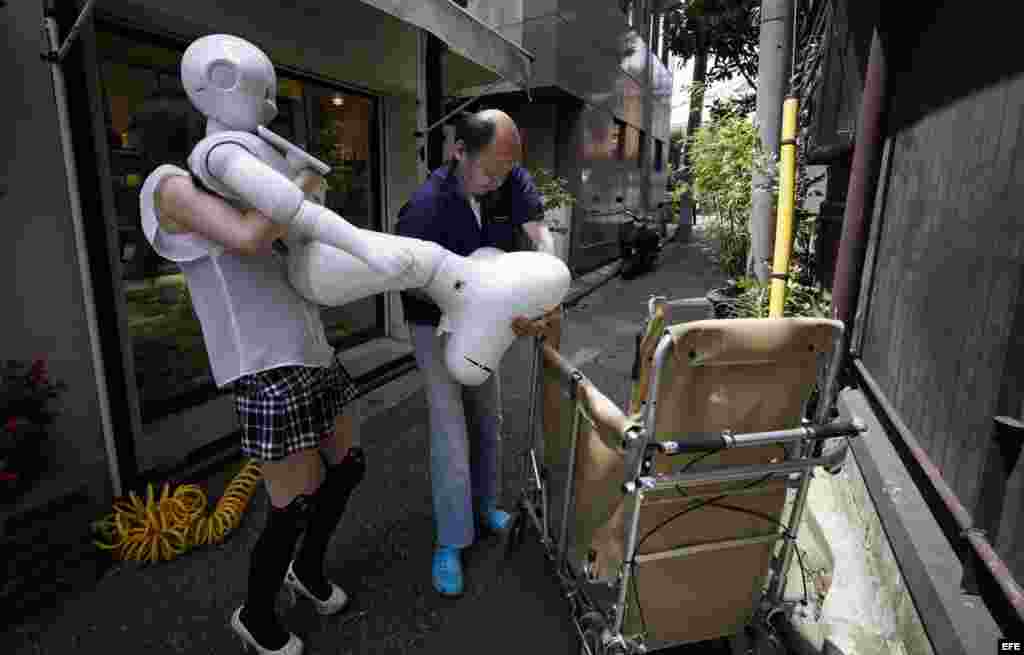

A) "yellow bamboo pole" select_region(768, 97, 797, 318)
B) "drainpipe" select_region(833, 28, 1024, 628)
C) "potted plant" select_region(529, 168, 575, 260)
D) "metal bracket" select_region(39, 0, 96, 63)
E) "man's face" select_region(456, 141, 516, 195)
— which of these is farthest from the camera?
"potted plant" select_region(529, 168, 575, 260)

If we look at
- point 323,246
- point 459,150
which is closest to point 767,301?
point 459,150

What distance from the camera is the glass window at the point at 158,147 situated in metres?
3.68

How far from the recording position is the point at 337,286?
1879mm

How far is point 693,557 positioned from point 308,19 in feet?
14.7

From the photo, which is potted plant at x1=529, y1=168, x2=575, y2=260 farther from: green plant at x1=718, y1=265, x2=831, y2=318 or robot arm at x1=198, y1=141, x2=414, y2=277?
robot arm at x1=198, y1=141, x2=414, y2=277

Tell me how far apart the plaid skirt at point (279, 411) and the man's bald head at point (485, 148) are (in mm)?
987

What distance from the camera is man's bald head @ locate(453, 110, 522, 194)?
221 centimetres

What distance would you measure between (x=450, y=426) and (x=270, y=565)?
0.85m

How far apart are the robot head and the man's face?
780 mm

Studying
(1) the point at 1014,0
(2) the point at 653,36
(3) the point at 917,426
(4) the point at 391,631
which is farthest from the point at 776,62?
(2) the point at 653,36

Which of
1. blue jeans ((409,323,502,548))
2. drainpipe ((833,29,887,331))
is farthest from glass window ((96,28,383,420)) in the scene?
drainpipe ((833,29,887,331))

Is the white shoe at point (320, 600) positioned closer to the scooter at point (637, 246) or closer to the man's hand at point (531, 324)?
the man's hand at point (531, 324)

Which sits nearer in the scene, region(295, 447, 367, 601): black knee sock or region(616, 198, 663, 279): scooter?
region(295, 447, 367, 601): black knee sock

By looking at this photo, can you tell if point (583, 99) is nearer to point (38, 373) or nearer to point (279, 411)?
point (38, 373)
